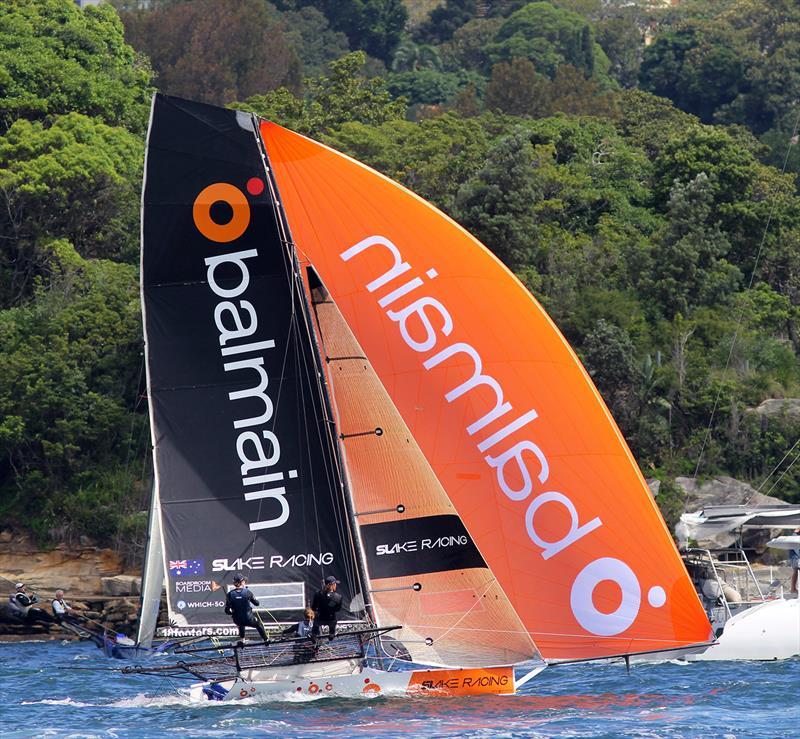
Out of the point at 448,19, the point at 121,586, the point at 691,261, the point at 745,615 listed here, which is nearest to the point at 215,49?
the point at 448,19

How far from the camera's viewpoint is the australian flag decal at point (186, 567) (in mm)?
16547

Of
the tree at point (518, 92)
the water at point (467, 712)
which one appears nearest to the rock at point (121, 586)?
the water at point (467, 712)

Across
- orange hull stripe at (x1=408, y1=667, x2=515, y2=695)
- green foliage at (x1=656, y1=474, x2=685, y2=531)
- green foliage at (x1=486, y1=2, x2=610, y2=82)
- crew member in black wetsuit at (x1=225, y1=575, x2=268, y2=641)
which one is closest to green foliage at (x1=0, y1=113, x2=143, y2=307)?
green foliage at (x1=656, y1=474, x2=685, y2=531)

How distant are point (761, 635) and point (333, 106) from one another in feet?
93.0

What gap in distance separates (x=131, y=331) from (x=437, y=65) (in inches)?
1592

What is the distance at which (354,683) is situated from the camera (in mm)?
16172

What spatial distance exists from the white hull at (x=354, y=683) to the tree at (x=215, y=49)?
4590 centimetres

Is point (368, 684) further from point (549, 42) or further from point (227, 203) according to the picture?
point (549, 42)

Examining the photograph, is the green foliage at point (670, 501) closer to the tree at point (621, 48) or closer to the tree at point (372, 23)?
the tree at point (621, 48)

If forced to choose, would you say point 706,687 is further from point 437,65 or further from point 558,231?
point 437,65

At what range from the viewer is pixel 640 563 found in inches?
643

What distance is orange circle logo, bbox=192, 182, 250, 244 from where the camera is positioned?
1627 cm

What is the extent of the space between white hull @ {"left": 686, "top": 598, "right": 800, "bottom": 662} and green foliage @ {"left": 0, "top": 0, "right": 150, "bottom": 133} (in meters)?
24.2

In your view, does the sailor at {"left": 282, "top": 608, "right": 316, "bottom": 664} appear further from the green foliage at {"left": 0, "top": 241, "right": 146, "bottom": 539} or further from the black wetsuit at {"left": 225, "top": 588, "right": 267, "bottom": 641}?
the green foliage at {"left": 0, "top": 241, "right": 146, "bottom": 539}
